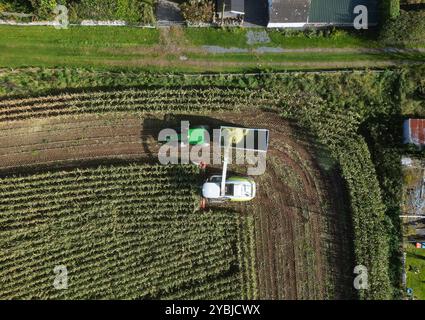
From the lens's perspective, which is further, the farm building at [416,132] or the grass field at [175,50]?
the grass field at [175,50]

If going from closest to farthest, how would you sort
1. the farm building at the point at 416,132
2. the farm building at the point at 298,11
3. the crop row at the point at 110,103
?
the farm building at the point at 298,11 < the farm building at the point at 416,132 < the crop row at the point at 110,103

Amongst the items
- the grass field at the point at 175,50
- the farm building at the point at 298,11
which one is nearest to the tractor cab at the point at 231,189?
the grass field at the point at 175,50

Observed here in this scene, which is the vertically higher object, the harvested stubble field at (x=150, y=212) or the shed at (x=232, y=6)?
the shed at (x=232, y=6)

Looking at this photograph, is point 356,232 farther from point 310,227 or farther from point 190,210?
point 190,210

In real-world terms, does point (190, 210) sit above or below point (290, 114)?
below

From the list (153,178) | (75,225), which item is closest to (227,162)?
Answer: (153,178)

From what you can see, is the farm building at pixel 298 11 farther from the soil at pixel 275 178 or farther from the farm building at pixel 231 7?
the soil at pixel 275 178
